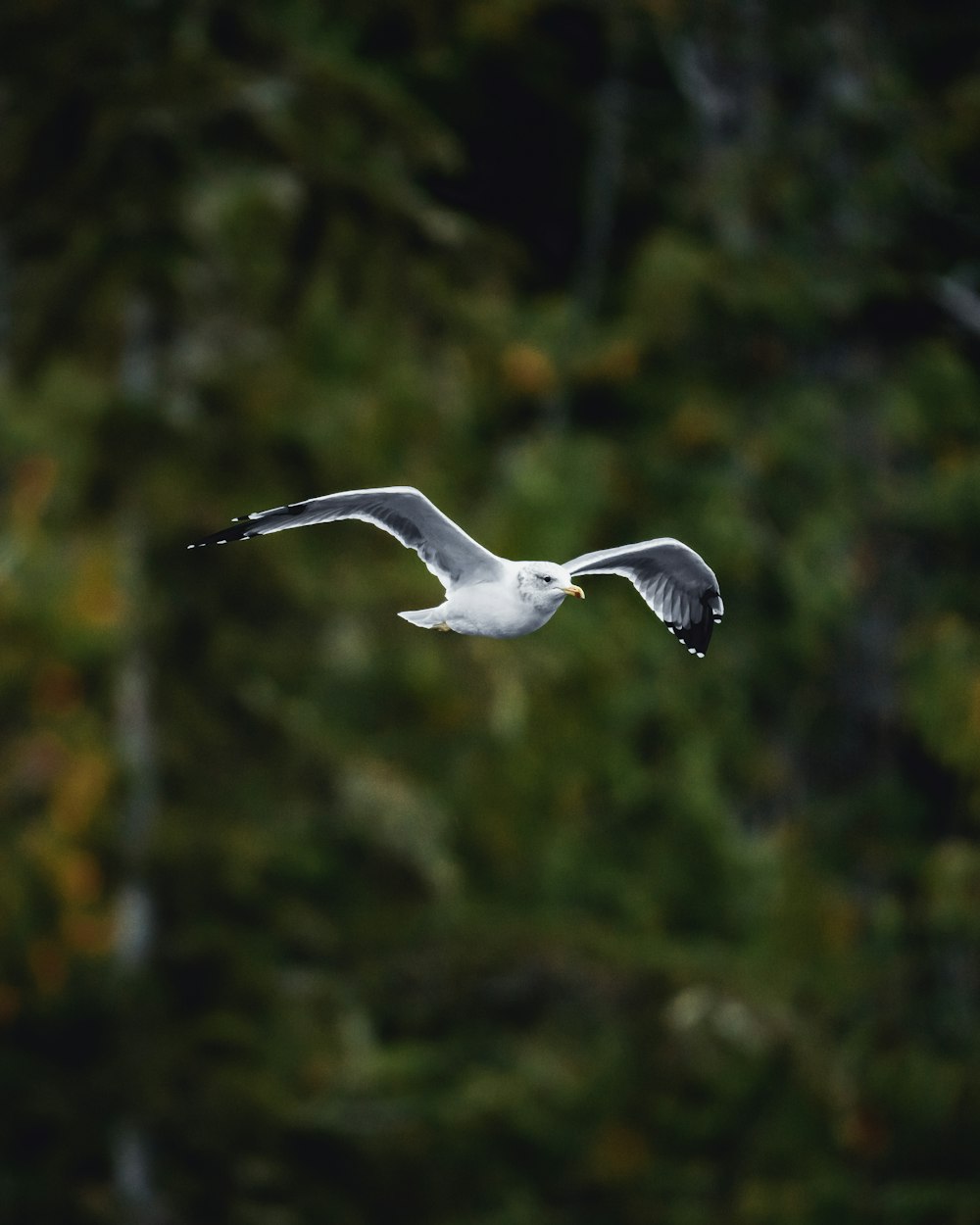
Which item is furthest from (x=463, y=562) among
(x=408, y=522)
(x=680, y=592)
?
(x=680, y=592)

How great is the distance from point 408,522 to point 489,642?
521 cm

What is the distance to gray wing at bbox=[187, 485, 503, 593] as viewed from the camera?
478 centimetres

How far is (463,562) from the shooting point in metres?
4.94

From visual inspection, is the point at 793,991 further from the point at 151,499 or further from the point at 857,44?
the point at 857,44

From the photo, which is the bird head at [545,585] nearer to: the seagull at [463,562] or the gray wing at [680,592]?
the seagull at [463,562]

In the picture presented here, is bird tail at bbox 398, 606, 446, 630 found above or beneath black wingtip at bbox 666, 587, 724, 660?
above

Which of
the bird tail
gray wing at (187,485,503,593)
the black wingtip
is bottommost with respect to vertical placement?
the black wingtip

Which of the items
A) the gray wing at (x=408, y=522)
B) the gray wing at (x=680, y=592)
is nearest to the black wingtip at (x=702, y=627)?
the gray wing at (x=680, y=592)

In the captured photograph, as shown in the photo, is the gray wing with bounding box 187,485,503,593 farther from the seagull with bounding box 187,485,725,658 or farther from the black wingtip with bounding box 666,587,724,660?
the black wingtip with bounding box 666,587,724,660

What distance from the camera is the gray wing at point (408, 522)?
478 cm

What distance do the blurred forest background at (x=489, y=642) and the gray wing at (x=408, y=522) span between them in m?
3.70

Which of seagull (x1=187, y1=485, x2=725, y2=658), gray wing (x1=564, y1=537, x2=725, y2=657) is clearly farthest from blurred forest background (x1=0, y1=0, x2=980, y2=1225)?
Answer: seagull (x1=187, y1=485, x2=725, y2=658)

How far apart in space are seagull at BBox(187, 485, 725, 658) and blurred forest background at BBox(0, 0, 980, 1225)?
3686 mm

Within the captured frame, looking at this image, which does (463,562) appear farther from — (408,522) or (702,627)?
(702,627)
